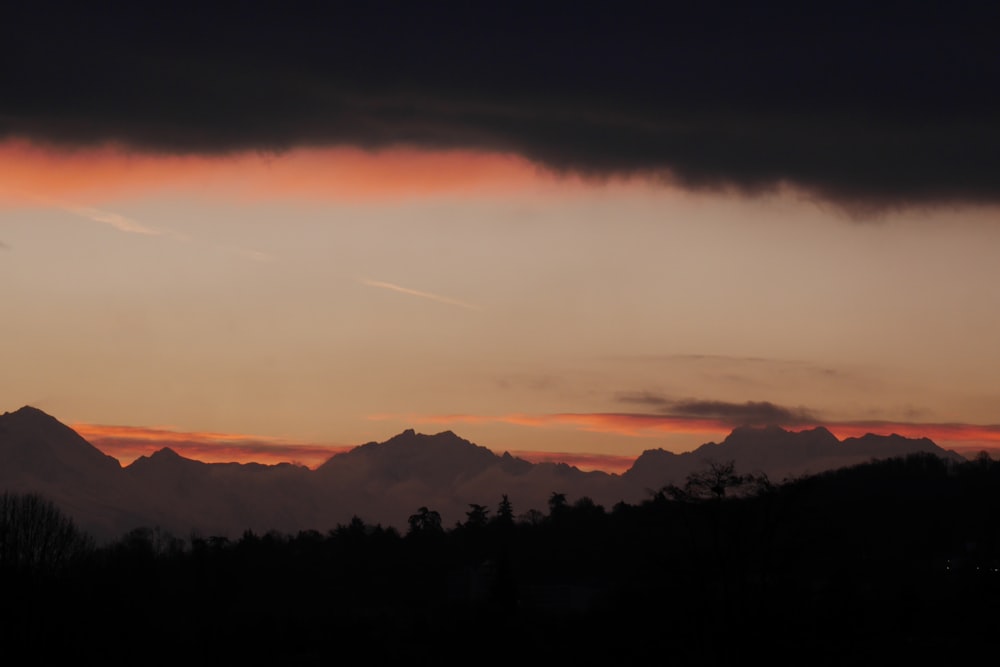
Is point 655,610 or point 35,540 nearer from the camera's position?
point 655,610

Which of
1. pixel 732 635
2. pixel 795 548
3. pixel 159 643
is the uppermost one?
pixel 795 548

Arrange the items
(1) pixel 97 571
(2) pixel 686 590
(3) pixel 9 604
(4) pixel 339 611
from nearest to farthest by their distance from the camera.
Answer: (2) pixel 686 590 < (3) pixel 9 604 < (1) pixel 97 571 < (4) pixel 339 611

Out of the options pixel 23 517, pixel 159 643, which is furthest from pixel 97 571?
pixel 159 643

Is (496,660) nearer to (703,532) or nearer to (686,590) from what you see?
(703,532)

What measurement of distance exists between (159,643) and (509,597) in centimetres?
3635

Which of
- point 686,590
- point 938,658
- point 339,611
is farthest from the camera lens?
point 339,611

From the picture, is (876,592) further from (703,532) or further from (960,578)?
(960,578)

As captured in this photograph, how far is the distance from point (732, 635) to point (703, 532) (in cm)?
6308

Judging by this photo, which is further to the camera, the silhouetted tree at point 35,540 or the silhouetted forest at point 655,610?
the silhouetted tree at point 35,540

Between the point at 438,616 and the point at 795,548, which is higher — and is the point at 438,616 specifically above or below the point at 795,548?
below

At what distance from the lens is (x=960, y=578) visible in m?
163

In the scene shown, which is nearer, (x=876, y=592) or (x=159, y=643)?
(x=876, y=592)

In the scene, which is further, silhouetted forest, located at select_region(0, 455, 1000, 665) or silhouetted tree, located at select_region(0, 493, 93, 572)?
silhouetted tree, located at select_region(0, 493, 93, 572)

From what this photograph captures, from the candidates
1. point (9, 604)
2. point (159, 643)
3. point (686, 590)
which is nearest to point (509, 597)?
point (159, 643)
